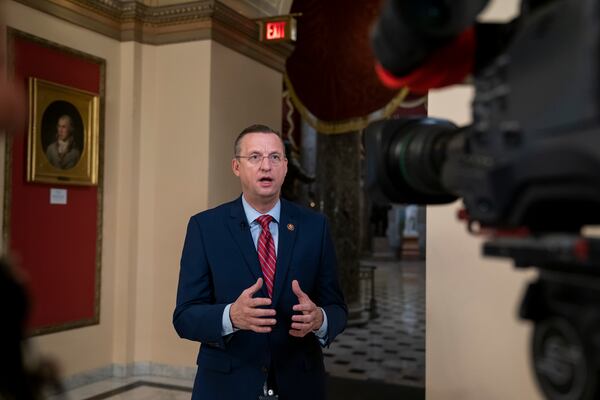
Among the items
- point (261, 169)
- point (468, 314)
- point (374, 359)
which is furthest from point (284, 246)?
point (374, 359)

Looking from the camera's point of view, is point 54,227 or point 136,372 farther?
point 136,372

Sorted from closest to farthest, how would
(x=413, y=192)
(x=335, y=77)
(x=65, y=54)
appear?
1. (x=413, y=192)
2. (x=65, y=54)
3. (x=335, y=77)

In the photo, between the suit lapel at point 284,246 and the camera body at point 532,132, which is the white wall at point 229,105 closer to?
the suit lapel at point 284,246

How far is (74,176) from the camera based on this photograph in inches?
199

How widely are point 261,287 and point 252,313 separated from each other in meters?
0.22

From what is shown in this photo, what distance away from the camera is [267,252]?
7.43 ft

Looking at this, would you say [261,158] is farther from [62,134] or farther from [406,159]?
[62,134]

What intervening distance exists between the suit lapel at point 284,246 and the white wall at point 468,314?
0.69 meters

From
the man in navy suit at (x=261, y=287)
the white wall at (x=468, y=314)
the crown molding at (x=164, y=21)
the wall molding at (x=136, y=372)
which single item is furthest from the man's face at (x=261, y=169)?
the wall molding at (x=136, y=372)

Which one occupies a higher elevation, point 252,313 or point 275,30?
point 275,30

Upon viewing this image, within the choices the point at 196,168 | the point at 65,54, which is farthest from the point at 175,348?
the point at 65,54

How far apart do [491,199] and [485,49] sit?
9.1 inches

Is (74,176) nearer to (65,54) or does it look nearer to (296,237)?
(65,54)

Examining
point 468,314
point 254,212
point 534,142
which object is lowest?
point 468,314
